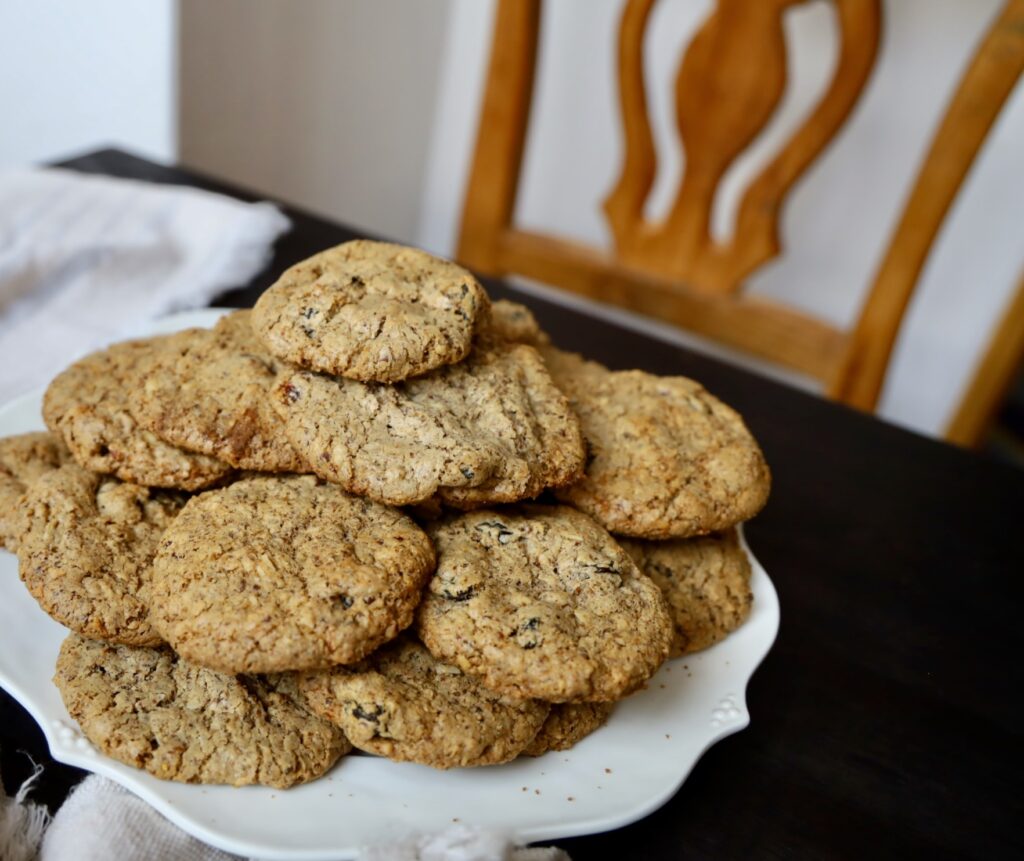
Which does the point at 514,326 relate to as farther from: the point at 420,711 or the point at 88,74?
the point at 88,74

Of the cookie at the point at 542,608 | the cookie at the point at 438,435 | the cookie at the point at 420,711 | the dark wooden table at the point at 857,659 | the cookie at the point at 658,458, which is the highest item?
the cookie at the point at 438,435

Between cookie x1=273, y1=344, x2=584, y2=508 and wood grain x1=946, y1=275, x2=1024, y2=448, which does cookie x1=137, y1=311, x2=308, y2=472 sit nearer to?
cookie x1=273, y1=344, x2=584, y2=508

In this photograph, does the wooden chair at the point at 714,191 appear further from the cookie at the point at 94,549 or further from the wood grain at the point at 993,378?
the cookie at the point at 94,549

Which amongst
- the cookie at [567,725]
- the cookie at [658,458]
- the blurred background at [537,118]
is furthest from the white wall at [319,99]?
the cookie at [567,725]

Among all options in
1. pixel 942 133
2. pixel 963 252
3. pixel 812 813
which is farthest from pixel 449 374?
pixel 963 252

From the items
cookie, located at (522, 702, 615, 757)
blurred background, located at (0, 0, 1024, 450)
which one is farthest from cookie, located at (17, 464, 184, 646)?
blurred background, located at (0, 0, 1024, 450)

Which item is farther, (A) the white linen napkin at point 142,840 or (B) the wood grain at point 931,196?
(B) the wood grain at point 931,196

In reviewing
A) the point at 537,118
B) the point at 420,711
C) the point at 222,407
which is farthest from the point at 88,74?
the point at 420,711
